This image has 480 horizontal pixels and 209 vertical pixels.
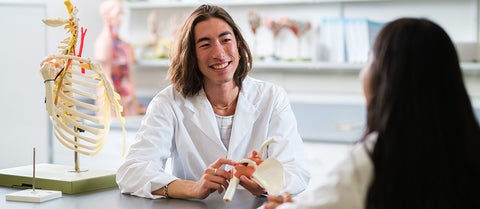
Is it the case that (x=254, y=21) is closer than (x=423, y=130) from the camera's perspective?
No

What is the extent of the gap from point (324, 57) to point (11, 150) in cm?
189

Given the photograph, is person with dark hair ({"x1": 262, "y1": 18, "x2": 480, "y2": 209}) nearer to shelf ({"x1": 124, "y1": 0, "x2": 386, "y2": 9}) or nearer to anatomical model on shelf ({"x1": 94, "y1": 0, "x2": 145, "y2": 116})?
shelf ({"x1": 124, "y1": 0, "x2": 386, "y2": 9})

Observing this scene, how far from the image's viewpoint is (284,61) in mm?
4609

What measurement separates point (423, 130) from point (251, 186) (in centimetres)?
80

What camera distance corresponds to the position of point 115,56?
4.84m

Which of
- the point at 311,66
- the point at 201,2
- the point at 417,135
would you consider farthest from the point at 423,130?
the point at 201,2

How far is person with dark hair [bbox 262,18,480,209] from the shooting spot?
1386mm

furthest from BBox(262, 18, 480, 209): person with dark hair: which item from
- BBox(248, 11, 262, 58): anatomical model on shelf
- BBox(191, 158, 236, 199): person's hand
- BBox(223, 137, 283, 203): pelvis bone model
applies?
BBox(248, 11, 262, 58): anatomical model on shelf

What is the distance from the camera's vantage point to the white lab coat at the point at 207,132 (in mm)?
2402

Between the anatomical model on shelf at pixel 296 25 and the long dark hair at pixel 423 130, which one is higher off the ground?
the anatomical model on shelf at pixel 296 25

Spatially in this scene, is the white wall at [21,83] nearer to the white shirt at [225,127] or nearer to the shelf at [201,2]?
the shelf at [201,2]

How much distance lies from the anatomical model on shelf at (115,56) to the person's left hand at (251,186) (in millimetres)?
2770

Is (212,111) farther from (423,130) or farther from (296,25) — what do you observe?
(296,25)

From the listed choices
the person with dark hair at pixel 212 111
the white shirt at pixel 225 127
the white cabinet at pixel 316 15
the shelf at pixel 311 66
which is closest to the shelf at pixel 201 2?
the white cabinet at pixel 316 15
